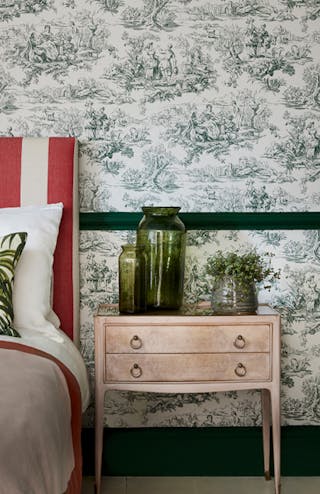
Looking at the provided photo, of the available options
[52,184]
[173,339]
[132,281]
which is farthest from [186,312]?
[52,184]

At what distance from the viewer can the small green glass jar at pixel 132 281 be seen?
3.01 metres

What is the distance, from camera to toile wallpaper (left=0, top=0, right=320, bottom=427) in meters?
3.28

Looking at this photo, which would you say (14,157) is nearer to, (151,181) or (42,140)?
(42,140)

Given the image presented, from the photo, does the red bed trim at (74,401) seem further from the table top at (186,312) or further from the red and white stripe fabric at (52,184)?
the red and white stripe fabric at (52,184)

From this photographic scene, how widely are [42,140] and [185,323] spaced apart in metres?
1.02

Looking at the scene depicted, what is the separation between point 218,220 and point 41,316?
0.93 meters

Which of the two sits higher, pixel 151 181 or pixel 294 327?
pixel 151 181

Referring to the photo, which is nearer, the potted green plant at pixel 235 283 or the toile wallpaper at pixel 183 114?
the potted green plant at pixel 235 283

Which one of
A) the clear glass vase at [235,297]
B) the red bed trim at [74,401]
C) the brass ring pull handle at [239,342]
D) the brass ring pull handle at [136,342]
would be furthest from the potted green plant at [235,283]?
the red bed trim at [74,401]

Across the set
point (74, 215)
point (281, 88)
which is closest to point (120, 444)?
point (74, 215)

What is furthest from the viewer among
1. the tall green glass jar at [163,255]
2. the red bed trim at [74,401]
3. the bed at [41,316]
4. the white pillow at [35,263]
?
the tall green glass jar at [163,255]

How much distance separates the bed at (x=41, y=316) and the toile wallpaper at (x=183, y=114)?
14 centimetres

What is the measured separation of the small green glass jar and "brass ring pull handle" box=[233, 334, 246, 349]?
393mm

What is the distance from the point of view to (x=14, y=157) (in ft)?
10.5
